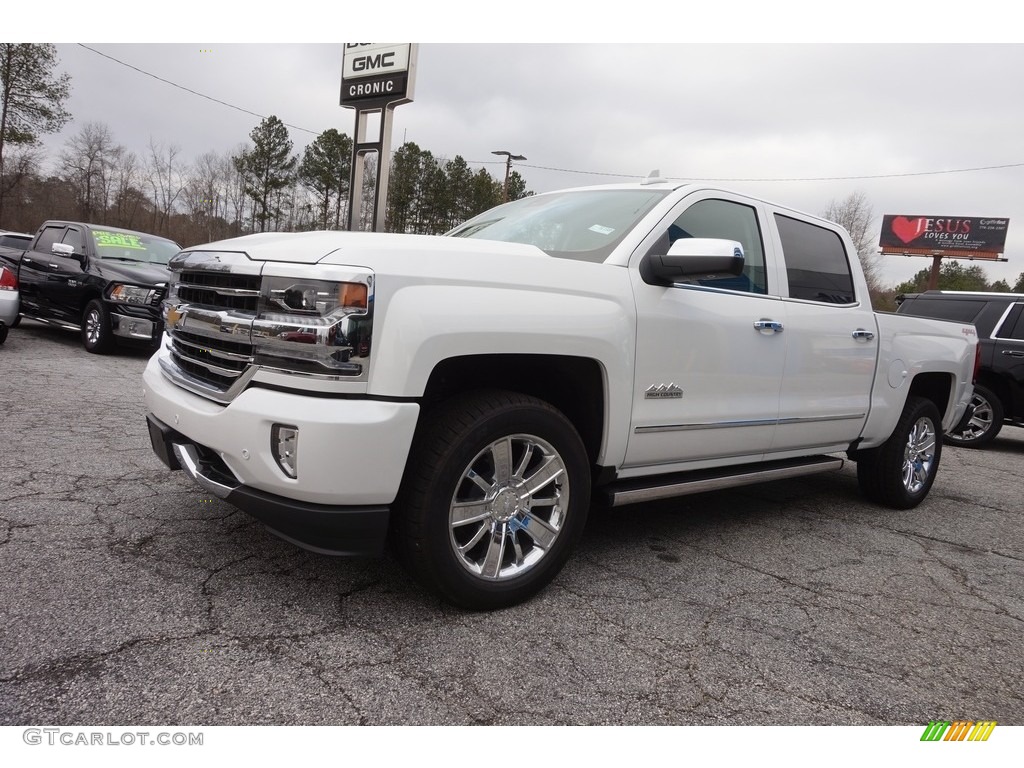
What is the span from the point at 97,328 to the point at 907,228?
199 ft

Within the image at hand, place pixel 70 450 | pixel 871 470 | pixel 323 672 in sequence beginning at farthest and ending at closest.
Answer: pixel 871 470
pixel 70 450
pixel 323 672

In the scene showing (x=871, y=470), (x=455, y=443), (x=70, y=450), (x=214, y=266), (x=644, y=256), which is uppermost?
(x=644, y=256)

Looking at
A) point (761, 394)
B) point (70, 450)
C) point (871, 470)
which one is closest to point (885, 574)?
point (761, 394)

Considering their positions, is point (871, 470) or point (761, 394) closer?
point (761, 394)

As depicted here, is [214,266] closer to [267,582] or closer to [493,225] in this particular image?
[267,582]

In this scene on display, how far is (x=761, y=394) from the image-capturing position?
3.57 m

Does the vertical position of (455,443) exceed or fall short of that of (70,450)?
it exceeds it

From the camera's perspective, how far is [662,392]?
10.1ft

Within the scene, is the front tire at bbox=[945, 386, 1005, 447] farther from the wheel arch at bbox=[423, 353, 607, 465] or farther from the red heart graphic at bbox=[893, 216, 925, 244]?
the red heart graphic at bbox=[893, 216, 925, 244]

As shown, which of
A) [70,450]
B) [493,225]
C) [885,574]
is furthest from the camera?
[70,450]

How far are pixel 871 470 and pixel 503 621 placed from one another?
339 centimetres

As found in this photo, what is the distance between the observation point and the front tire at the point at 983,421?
325 inches
